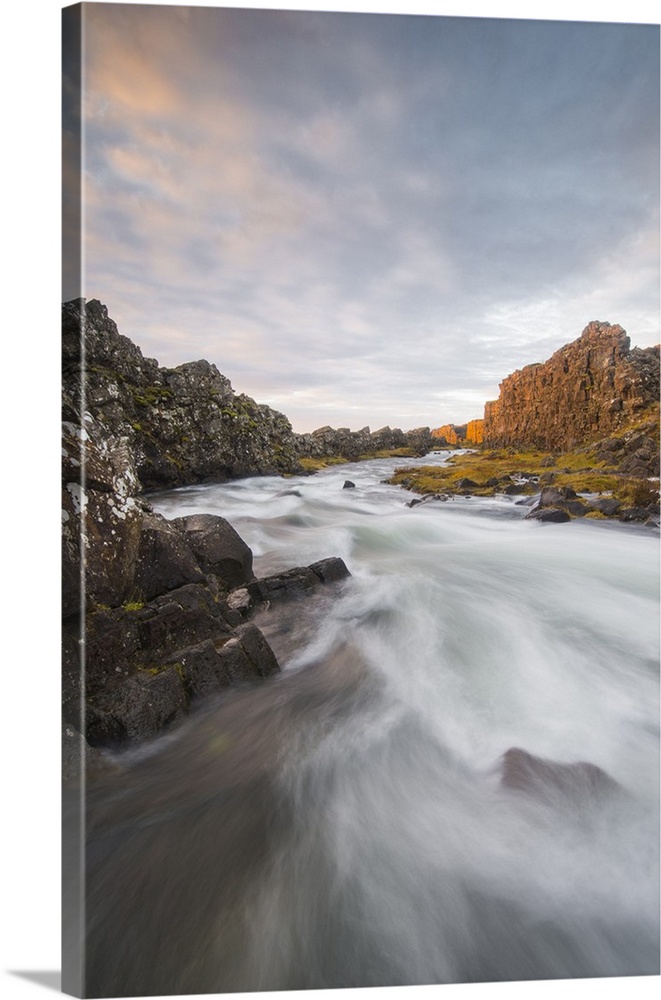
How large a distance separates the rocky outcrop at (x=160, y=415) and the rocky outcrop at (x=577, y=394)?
5.96 ft

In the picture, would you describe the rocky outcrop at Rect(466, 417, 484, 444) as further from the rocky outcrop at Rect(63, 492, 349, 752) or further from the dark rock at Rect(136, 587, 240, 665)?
the dark rock at Rect(136, 587, 240, 665)

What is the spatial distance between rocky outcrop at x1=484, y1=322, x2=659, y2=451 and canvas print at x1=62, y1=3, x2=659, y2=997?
26 mm

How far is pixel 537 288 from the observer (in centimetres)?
291

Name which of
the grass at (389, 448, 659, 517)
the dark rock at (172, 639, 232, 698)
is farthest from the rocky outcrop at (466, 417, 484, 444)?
the dark rock at (172, 639, 232, 698)

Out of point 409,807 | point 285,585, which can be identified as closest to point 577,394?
point 285,585

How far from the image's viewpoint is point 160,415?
3617 millimetres

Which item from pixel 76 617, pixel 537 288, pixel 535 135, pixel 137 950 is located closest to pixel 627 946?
pixel 137 950

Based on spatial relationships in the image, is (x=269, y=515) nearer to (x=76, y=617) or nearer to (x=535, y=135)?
(x=76, y=617)

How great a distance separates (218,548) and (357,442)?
1.50 metres

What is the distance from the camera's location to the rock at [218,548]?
328cm

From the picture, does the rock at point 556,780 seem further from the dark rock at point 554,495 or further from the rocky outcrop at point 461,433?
the rocky outcrop at point 461,433

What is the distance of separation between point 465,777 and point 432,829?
0.33 meters

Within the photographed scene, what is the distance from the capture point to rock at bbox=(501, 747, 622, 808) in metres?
2.29

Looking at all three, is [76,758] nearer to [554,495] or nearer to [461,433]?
[461,433]
